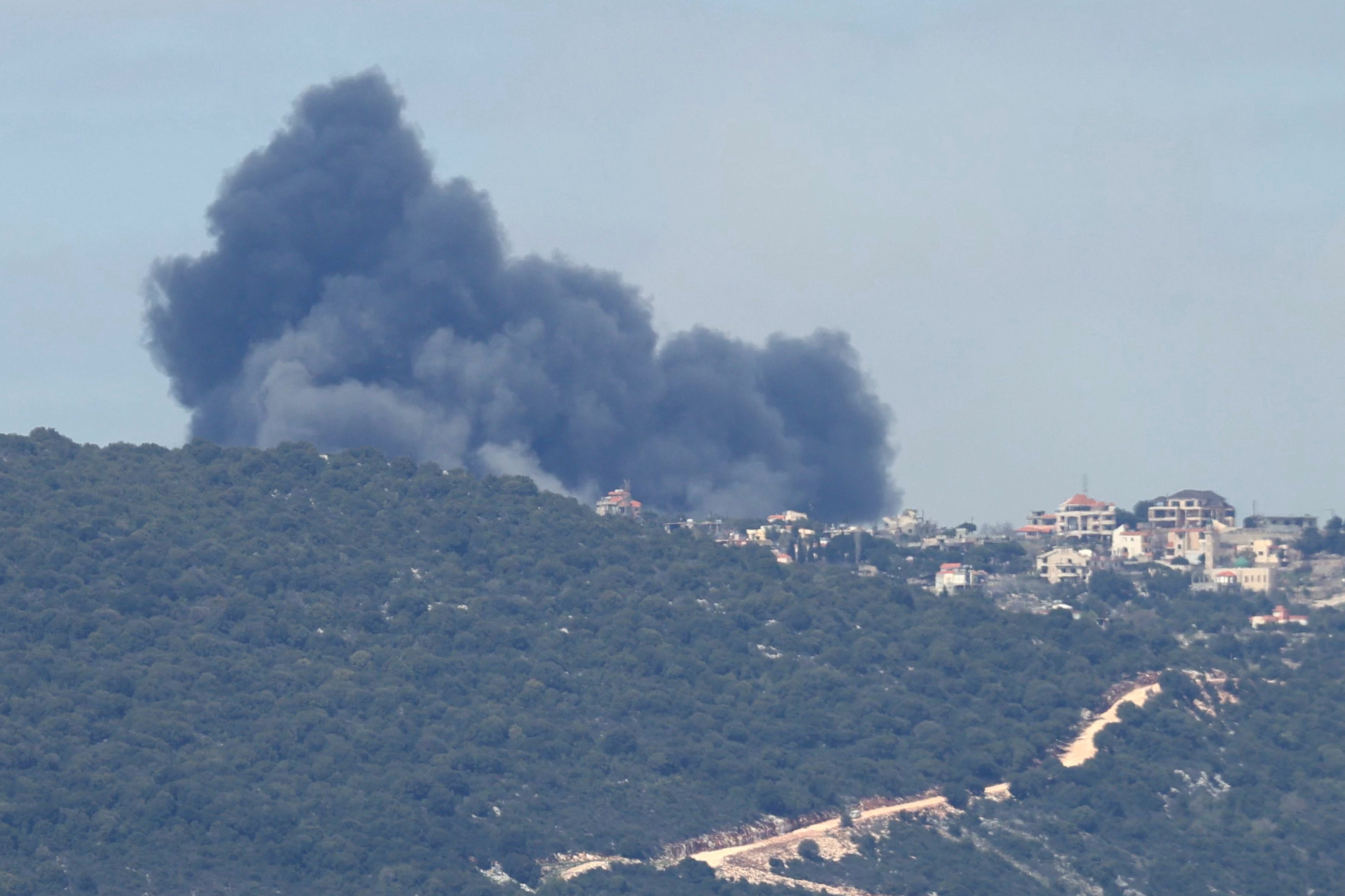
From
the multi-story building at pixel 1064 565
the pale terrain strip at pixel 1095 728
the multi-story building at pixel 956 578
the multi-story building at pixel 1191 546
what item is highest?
the multi-story building at pixel 1191 546

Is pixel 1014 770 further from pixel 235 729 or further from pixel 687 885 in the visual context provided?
pixel 235 729

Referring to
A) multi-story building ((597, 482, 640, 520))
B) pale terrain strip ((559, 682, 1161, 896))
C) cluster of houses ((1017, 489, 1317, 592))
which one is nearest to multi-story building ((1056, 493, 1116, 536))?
cluster of houses ((1017, 489, 1317, 592))

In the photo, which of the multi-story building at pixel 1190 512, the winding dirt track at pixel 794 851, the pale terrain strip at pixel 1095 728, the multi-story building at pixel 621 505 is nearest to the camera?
the winding dirt track at pixel 794 851

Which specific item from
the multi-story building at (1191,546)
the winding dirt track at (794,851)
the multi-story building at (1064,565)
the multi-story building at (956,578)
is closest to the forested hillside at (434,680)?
the winding dirt track at (794,851)

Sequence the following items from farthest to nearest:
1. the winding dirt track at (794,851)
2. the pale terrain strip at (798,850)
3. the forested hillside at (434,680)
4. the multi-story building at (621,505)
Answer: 1. the multi-story building at (621,505)
2. the winding dirt track at (794,851)
3. the pale terrain strip at (798,850)
4. the forested hillside at (434,680)

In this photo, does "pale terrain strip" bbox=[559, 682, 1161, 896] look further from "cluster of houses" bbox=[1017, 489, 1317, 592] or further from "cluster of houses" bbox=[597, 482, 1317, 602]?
"cluster of houses" bbox=[1017, 489, 1317, 592]

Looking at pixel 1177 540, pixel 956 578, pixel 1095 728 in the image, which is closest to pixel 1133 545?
pixel 1177 540

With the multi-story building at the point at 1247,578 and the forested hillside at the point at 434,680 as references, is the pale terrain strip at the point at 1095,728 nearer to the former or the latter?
the forested hillside at the point at 434,680

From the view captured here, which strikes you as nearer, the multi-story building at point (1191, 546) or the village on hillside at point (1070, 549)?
the village on hillside at point (1070, 549)
